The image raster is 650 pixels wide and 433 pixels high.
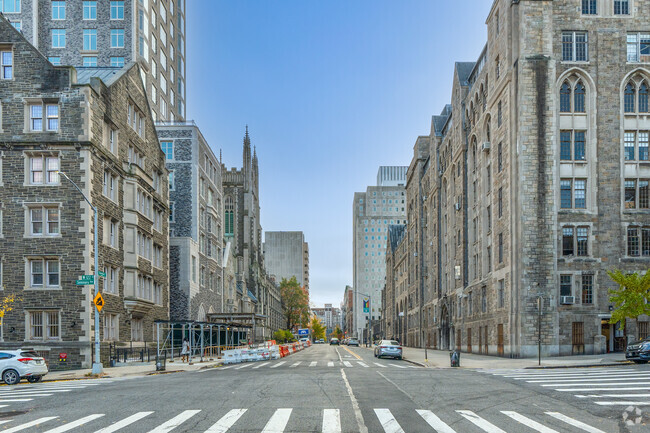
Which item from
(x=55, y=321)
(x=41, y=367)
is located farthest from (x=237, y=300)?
(x=41, y=367)

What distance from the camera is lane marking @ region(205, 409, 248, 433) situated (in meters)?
11.8

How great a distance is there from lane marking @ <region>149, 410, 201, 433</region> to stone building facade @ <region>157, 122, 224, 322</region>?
1799 inches

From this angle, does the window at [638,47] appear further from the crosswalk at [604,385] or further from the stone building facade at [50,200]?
the stone building facade at [50,200]

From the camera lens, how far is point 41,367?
25.7 m

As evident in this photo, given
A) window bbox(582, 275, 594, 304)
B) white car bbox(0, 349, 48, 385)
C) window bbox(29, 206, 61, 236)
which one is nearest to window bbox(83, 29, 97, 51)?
window bbox(29, 206, 61, 236)

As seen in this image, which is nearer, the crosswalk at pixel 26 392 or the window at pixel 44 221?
the crosswalk at pixel 26 392

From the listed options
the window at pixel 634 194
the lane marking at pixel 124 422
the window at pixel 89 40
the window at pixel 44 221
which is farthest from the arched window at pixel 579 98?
the window at pixel 89 40

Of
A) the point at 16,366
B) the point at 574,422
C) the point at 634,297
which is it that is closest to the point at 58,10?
the point at 16,366

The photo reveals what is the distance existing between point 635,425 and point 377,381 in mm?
11121

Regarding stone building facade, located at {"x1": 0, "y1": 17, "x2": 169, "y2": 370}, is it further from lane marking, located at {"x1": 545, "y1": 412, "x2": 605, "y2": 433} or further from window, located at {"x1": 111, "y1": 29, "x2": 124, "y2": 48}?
window, located at {"x1": 111, "y1": 29, "x2": 124, "y2": 48}

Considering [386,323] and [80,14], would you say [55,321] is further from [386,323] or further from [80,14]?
[386,323]

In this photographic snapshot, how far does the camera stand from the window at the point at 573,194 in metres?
42.1

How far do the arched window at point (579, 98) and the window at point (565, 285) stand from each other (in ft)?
36.6

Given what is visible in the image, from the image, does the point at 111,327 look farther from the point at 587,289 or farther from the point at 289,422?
the point at 587,289
